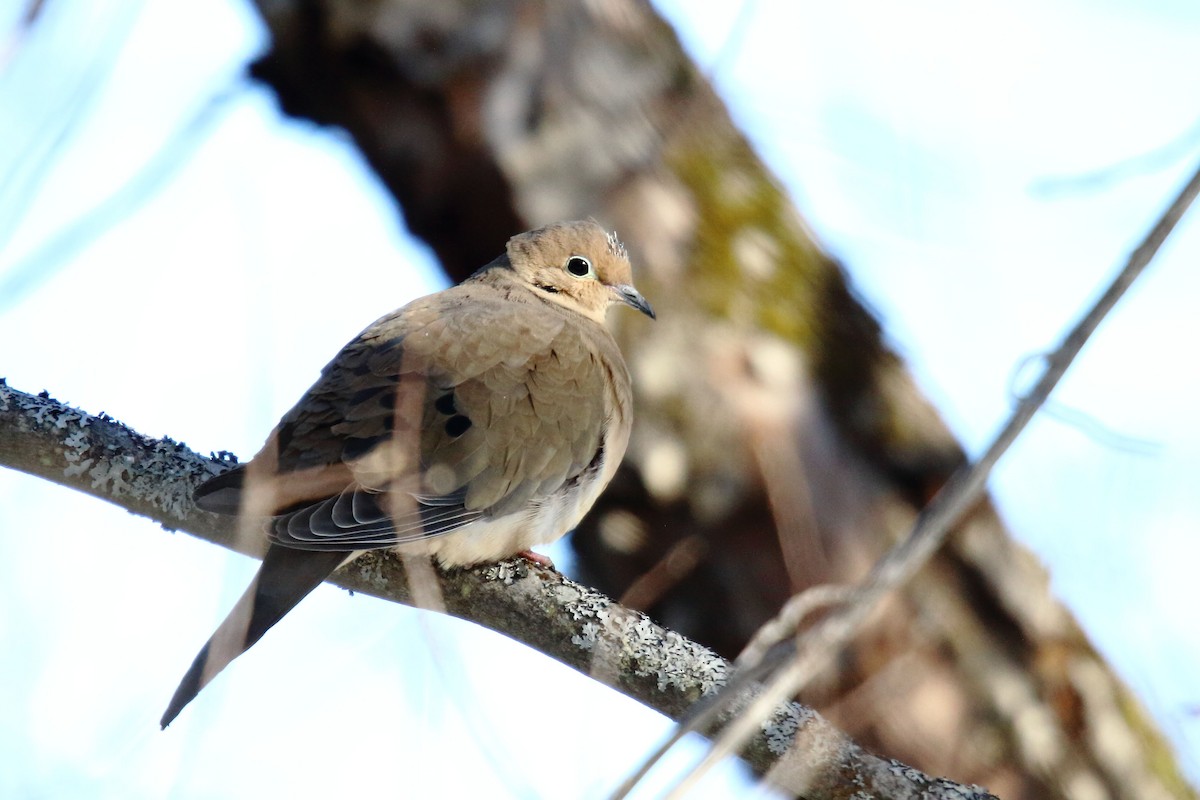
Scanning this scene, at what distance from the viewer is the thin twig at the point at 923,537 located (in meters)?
1.54

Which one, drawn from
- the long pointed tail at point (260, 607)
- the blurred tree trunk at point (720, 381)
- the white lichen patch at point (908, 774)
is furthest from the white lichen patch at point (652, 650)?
the blurred tree trunk at point (720, 381)

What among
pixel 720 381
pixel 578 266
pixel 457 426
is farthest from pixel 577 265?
pixel 457 426

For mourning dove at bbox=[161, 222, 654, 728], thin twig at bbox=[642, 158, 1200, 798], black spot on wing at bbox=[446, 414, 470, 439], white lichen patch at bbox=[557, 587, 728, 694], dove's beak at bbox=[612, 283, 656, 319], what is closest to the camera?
thin twig at bbox=[642, 158, 1200, 798]

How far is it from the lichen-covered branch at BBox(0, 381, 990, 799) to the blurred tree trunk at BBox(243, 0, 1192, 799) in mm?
1197

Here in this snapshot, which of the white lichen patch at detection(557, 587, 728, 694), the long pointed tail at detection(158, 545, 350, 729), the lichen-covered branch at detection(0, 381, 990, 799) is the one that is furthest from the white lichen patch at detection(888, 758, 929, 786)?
the long pointed tail at detection(158, 545, 350, 729)

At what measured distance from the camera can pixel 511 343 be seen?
3.78 metres

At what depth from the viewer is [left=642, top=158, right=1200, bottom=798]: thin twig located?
154 cm

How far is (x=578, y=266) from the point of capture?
460 cm

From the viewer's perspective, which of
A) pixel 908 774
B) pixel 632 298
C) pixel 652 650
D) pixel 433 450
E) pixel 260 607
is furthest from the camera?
pixel 632 298

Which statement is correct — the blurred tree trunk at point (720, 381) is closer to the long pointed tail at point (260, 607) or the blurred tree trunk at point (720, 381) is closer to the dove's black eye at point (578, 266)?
the dove's black eye at point (578, 266)

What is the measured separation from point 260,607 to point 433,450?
0.66 m

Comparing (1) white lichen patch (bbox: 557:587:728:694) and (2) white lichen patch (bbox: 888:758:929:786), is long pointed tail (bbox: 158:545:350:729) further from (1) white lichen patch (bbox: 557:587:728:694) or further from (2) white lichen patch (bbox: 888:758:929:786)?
(2) white lichen patch (bbox: 888:758:929:786)

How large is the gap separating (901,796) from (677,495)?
197cm

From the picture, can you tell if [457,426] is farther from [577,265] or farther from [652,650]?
[577,265]
